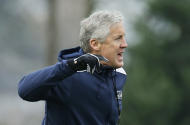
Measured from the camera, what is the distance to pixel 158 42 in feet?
61.1

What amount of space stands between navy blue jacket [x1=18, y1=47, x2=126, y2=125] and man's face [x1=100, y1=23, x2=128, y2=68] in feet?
0.44

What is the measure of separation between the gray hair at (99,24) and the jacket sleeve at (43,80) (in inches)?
17.1

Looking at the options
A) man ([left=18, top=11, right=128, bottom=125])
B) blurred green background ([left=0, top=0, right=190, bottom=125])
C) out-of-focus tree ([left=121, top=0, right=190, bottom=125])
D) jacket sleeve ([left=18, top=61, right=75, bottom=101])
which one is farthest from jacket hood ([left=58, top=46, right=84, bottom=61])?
out-of-focus tree ([left=121, top=0, right=190, bottom=125])

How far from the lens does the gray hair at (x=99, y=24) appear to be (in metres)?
5.48

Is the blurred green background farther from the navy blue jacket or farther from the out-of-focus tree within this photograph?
the navy blue jacket

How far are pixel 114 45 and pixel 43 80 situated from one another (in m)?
0.65

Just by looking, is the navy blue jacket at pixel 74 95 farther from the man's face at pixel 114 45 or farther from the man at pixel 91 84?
the man's face at pixel 114 45

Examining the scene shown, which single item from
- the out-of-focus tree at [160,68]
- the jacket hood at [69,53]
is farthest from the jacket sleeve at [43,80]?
the out-of-focus tree at [160,68]

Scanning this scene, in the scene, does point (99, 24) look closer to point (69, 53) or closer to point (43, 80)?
point (69, 53)

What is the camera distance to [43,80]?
5199mm

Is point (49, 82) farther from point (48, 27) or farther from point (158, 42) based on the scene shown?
point (158, 42)

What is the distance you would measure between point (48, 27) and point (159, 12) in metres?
10.2

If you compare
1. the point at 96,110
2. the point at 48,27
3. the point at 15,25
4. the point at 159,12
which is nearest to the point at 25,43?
the point at 15,25

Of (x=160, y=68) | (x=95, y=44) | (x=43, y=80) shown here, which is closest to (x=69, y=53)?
(x=95, y=44)
